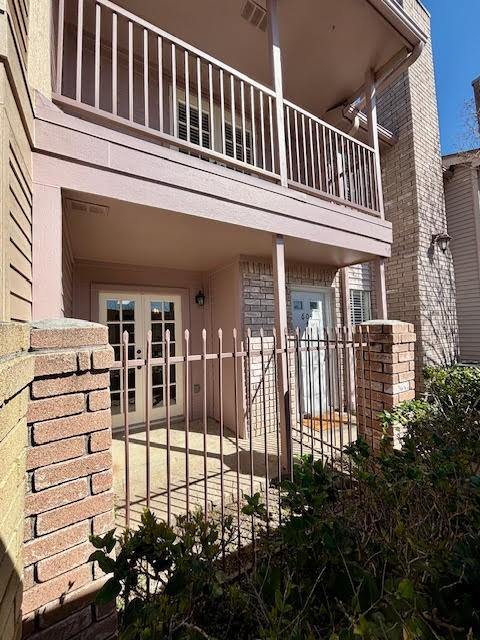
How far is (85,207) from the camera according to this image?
3.20 metres

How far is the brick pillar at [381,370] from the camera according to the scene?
10.8 ft

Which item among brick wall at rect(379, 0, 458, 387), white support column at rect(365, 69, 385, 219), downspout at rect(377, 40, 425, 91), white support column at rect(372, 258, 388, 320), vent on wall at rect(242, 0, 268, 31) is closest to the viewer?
vent on wall at rect(242, 0, 268, 31)

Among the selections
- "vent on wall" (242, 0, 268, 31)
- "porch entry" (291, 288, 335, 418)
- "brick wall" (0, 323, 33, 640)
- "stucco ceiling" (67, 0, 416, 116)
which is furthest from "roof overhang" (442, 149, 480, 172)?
"brick wall" (0, 323, 33, 640)

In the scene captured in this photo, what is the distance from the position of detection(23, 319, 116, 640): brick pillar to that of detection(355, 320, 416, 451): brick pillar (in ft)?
8.98

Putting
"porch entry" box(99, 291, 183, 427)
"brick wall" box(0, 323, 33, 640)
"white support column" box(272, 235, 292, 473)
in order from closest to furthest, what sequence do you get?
"brick wall" box(0, 323, 33, 640) < "white support column" box(272, 235, 292, 473) < "porch entry" box(99, 291, 183, 427)

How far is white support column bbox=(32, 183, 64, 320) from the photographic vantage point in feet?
7.98

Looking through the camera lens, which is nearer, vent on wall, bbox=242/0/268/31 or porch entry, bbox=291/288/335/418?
vent on wall, bbox=242/0/268/31

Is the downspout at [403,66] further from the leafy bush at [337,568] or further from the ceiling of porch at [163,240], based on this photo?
the leafy bush at [337,568]

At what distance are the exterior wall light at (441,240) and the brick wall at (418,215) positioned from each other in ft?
0.36

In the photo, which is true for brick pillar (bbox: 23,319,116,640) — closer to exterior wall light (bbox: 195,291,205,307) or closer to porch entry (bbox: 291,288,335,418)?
exterior wall light (bbox: 195,291,205,307)

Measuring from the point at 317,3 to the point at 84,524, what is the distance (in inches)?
240

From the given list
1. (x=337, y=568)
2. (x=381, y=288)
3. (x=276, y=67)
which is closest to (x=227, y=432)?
(x=381, y=288)

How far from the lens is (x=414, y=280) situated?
6.97 meters

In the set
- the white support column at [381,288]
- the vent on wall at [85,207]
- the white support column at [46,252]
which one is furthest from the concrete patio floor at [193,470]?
the vent on wall at [85,207]
